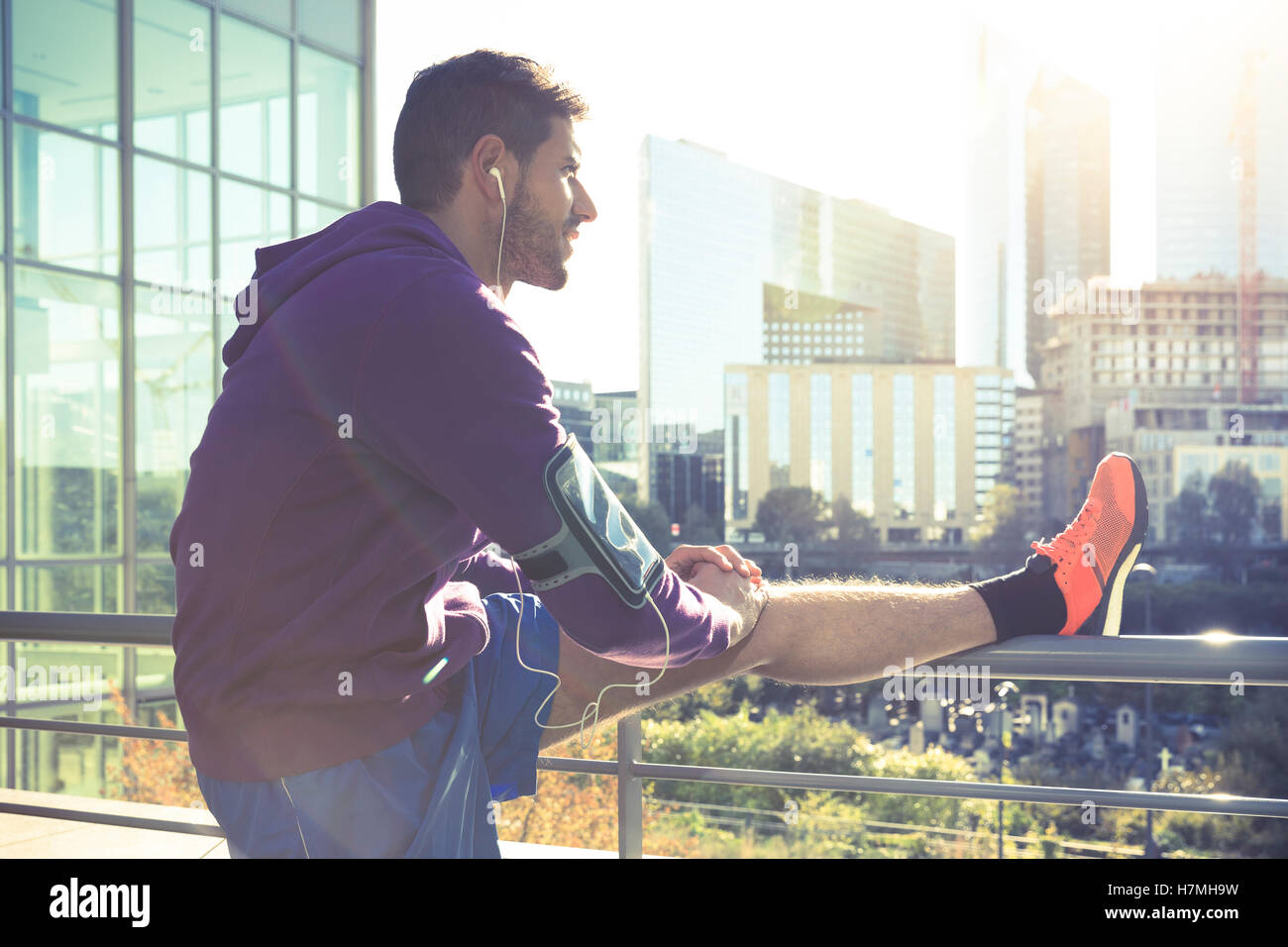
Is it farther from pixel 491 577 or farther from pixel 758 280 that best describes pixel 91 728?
pixel 758 280

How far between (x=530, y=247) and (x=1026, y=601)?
0.98m

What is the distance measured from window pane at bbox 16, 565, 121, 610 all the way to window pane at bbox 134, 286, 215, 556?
469 millimetres

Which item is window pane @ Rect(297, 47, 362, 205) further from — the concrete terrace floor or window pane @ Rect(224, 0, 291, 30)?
the concrete terrace floor

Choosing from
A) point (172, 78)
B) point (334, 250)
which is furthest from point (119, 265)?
point (334, 250)

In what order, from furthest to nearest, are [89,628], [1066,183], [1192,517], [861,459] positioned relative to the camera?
[1066,183] → [861,459] → [1192,517] → [89,628]

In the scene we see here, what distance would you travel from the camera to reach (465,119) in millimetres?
1620

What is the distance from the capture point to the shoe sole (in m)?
1.90

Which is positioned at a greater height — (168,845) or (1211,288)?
(1211,288)

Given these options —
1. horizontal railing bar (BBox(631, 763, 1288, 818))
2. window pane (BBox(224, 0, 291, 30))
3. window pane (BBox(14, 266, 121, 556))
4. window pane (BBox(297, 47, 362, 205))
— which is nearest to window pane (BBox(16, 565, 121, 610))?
window pane (BBox(14, 266, 121, 556))

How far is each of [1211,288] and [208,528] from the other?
3114 inches

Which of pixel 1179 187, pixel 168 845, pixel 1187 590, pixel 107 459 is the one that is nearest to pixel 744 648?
pixel 168 845
